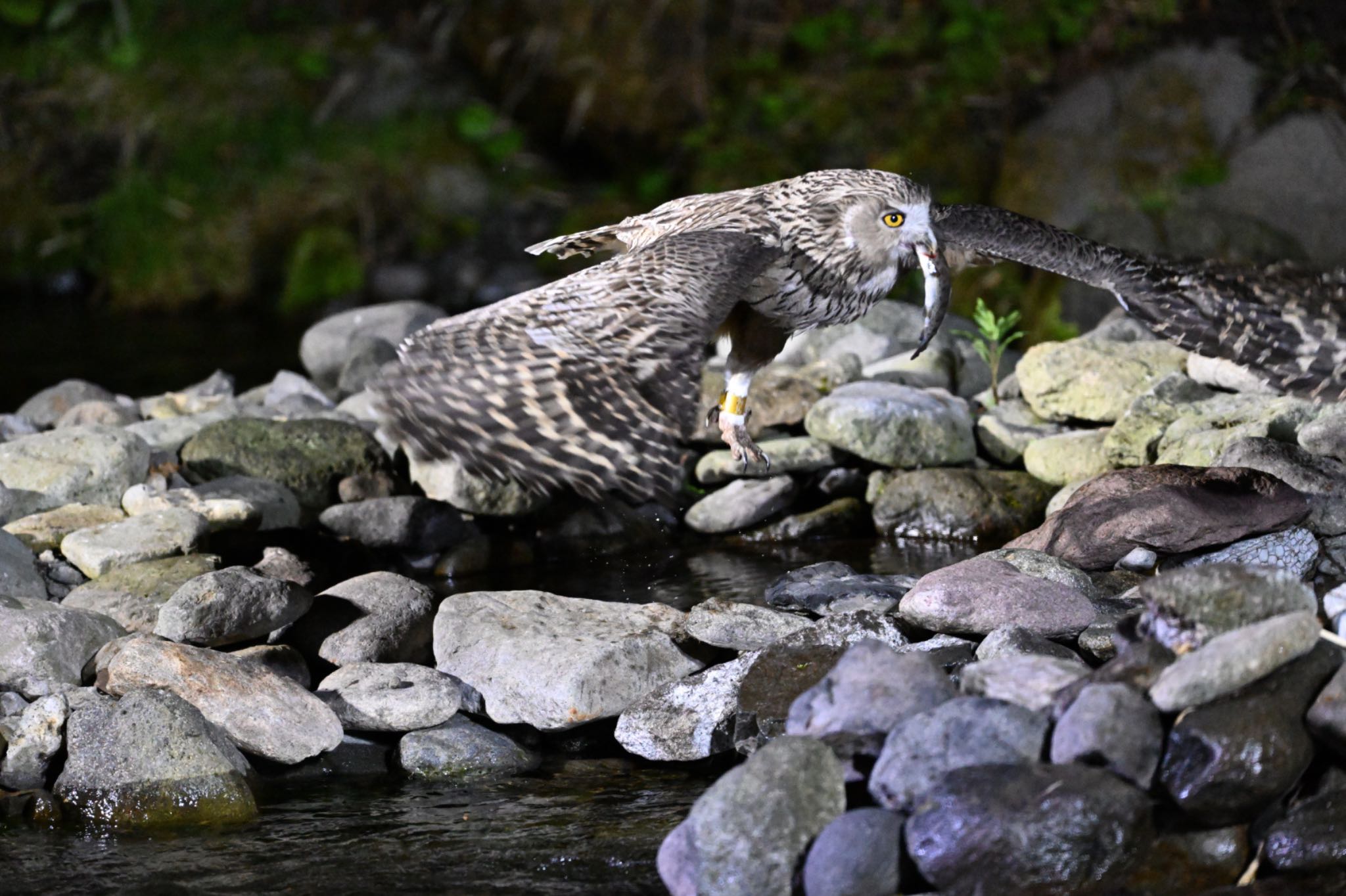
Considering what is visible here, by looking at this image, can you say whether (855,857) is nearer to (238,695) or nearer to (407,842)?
(407,842)

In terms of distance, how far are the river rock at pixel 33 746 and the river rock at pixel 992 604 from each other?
279 centimetres

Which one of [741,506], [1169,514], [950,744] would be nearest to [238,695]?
[950,744]

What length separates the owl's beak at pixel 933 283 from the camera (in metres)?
4.77

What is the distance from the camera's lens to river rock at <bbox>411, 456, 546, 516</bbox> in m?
6.68

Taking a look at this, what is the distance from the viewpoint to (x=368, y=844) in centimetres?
407

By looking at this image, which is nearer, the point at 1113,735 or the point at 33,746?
the point at 1113,735

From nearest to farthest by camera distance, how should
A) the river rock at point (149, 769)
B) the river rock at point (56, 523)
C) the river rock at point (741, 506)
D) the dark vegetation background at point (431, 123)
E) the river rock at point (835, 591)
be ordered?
the river rock at point (149, 769) → the river rock at point (835, 591) → the river rock at point (56, 523) → the river rock at point (741, 506) → the dark vegetation background at point (431, 123)

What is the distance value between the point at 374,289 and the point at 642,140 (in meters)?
2.88

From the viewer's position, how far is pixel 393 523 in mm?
6566

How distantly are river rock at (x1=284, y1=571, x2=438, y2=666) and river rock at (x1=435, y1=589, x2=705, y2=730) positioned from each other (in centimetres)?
17

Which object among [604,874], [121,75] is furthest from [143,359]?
[604,874]

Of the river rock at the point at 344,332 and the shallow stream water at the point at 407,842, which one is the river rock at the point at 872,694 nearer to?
the shallow stream water at the point at 407,842

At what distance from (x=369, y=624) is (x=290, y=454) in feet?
6.35

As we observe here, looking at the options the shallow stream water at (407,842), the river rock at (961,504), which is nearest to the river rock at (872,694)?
the shallow stream water at (407,842)
